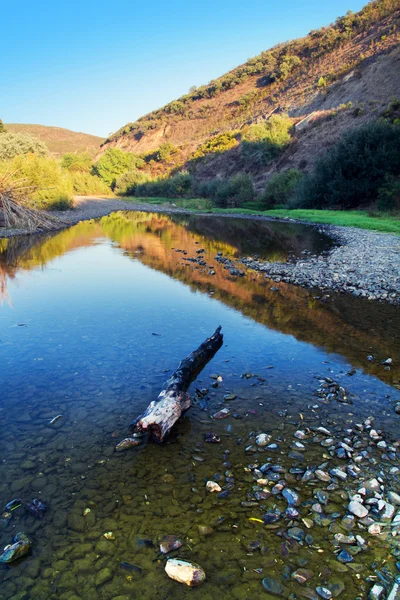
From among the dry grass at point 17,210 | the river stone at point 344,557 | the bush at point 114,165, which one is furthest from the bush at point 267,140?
the river stone at point 344,557

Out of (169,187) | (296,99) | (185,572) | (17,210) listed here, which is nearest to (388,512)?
(185,572)

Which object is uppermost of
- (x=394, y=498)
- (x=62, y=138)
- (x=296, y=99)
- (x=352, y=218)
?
(x=62, y=138)

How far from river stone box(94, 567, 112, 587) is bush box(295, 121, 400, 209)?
123 ft

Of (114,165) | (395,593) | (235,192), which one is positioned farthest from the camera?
(114,165)

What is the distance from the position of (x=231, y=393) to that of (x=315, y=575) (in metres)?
3.66

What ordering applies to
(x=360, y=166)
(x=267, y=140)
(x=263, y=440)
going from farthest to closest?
(x=267, y=140), (x=360, y=166), (x=263, y=440)

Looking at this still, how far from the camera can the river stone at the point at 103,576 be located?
3771mm

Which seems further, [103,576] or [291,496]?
[291,496]

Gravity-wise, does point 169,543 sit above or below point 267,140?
below

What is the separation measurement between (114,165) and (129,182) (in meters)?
17.4

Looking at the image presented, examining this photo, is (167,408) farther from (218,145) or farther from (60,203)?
(218,145)

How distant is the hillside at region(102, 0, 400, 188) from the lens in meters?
55.1

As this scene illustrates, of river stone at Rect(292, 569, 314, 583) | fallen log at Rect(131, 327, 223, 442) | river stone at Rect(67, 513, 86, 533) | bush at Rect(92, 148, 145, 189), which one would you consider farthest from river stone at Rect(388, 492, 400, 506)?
bush at Rect(92, 148, 145, 189)

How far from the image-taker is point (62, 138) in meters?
173
